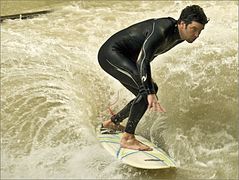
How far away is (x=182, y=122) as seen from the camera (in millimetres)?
4453

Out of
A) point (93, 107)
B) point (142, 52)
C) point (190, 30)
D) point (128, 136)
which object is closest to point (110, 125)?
point (128, 136)

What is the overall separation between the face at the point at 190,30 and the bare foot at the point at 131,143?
983 millimetres

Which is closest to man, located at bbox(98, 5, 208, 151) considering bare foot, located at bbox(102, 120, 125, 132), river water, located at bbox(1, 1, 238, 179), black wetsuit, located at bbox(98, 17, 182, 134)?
black wetsuit, located at bbox(98, 17, 182, 134)

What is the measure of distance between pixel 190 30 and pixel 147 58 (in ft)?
1.41

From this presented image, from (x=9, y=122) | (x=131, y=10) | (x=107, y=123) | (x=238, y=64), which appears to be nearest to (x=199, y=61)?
(x=238, y=64)

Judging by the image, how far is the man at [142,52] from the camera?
3.59 m

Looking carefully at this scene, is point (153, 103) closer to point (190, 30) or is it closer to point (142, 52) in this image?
point (142, 52)

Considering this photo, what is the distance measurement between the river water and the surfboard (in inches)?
2.9

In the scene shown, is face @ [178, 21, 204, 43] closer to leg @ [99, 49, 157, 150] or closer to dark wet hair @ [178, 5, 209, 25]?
dark wet hair @ [178, 5, 209, 25]

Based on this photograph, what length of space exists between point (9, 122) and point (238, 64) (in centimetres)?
270

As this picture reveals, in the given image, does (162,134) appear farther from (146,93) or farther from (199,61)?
(199,61)

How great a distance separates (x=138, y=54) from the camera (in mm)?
3951

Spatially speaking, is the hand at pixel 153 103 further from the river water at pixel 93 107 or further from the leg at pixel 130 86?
the river water at pixel 93 107

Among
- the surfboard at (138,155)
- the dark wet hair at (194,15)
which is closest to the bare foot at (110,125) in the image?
the surfboard at (138,155)
